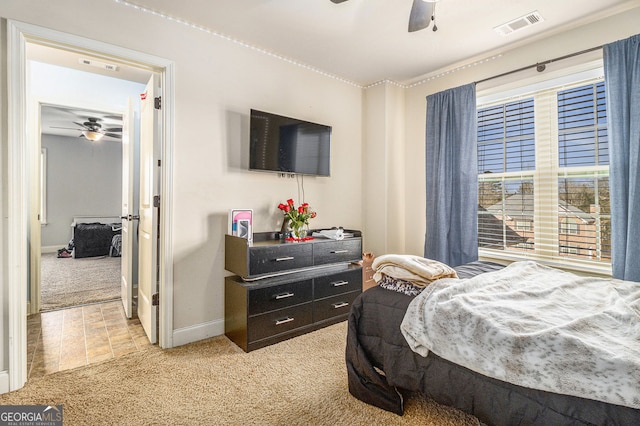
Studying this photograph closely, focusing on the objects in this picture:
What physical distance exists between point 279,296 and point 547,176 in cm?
263

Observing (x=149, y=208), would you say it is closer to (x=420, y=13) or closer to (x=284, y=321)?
(x=284, y=321)

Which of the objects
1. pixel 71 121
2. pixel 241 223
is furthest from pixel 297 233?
Answer: pixel 71 121

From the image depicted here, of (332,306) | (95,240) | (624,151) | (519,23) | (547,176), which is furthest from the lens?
(95,240)

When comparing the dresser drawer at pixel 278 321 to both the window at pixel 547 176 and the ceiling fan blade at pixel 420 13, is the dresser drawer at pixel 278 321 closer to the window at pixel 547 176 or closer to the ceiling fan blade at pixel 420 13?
the window at pixel 547 176

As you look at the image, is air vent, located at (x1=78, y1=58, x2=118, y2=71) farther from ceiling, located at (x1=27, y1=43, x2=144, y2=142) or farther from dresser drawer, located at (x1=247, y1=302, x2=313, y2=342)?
dresser drawer, located at (x1=247, y1=302, x2=313, y2=342)

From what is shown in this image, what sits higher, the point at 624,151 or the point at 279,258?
the point at 624,151

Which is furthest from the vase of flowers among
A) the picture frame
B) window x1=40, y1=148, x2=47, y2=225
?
window x1=40, y1=148, x2=47, y2=225

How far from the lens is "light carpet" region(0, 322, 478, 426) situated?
66.1 inches

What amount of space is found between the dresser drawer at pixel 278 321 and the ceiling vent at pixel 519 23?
2886 mm

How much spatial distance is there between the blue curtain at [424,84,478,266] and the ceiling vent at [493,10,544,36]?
58 cm

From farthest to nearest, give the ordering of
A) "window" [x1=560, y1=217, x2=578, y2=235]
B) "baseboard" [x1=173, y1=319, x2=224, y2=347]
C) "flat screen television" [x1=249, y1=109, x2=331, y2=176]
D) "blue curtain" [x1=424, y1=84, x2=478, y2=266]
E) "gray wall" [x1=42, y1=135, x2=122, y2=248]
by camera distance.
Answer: "gray wall" [x1=42, y1=135, x2=122, y2=248] → "blue curtain" [x1=424, y1=84, x2=478, y2=266] → "flat screen television" [x1=249, y1=109, x2=331, y2=176] → "window" [x1=560, y1=217, x2=578, y2=235] → "baseboard" [x1=173, y1=319, x2=224, y2=347]

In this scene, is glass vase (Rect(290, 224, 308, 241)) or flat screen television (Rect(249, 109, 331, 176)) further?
glass vase (Rect(290, 224, 308, 241))

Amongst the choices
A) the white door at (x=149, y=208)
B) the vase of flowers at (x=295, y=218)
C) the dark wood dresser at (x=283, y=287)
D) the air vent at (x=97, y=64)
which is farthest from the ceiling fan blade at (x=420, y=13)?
the air vent at (x=97, y=64)

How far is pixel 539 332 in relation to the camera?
1.22 meters
